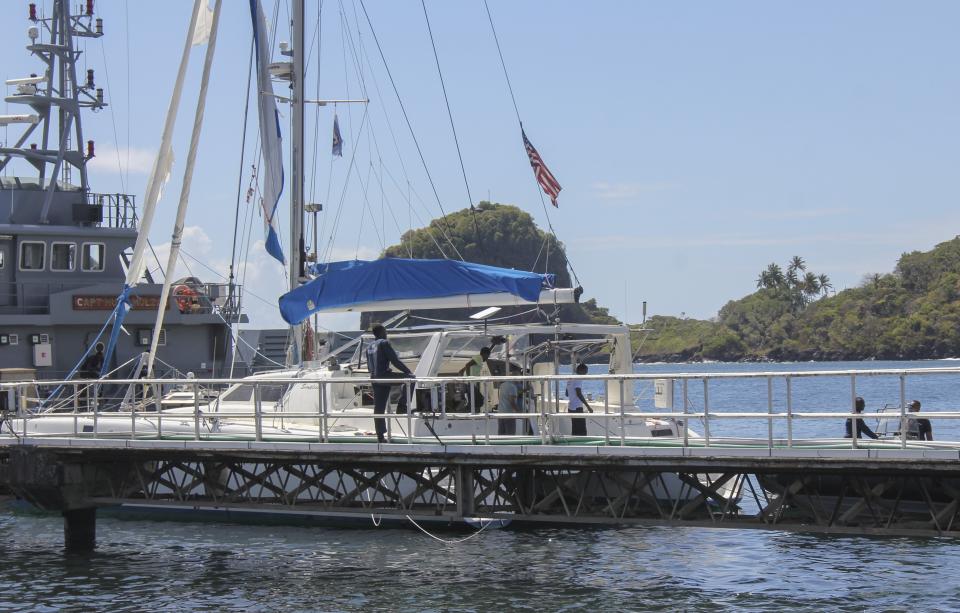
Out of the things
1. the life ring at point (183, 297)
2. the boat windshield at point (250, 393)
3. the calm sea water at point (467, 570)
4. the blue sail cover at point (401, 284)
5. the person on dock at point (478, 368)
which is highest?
the life ring at point (183, 297)

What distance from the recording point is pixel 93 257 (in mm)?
35719

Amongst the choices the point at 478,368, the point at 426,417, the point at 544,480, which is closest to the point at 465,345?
the point at 478,368

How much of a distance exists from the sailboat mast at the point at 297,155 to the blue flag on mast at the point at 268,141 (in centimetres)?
28

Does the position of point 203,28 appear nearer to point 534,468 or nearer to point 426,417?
point 426,417

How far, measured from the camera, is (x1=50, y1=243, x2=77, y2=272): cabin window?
1378 inches

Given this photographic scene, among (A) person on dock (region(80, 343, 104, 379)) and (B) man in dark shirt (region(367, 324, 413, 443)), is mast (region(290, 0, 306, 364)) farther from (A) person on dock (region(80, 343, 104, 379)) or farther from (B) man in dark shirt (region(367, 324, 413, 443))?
(B) man in dark shirt (region(367, 324, 413, 443))

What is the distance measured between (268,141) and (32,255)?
14.1 metres

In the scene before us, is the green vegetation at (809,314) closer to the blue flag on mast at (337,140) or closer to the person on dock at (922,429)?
the blue flag on mast at (337,140)

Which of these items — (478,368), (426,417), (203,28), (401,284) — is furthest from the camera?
(203,28)

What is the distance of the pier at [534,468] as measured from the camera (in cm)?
1477

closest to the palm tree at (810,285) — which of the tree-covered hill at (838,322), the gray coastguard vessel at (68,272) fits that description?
the tree-covered hill at (838,322)

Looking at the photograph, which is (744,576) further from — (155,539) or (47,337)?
(47,337)

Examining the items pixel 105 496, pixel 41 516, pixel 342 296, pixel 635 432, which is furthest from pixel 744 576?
pixel 41 516

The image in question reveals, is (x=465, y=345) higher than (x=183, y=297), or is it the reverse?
(x=183, y=297)
